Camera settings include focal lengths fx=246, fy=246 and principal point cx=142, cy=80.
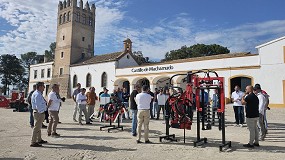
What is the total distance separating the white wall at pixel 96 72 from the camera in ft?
111

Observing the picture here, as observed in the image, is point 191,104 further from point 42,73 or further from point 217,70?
point 42,73

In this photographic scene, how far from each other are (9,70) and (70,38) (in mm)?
28641

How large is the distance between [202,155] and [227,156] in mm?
567

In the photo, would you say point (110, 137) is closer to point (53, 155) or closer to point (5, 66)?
point (53, 155)

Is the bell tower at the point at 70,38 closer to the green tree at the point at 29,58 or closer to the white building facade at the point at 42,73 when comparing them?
the white building facade at the point at 42,73

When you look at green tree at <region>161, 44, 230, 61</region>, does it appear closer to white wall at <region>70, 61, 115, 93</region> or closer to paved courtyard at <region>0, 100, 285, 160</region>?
white wall at <region>70, 61, 115, 93</region>

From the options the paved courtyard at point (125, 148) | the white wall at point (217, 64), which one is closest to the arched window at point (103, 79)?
the white wall at point (217, 64)

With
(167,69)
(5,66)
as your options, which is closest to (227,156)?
(167,69)

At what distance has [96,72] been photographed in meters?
35.9

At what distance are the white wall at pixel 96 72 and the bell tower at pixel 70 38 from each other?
2.07 meters

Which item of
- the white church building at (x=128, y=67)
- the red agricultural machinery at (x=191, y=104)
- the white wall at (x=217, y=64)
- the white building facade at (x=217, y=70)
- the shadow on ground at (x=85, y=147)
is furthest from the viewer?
the white wall at (x=217, y=64)

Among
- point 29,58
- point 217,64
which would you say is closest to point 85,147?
point 217,64

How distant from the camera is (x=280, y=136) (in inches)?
329

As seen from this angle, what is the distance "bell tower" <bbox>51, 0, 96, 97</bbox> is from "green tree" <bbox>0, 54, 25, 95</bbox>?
23.7 m
